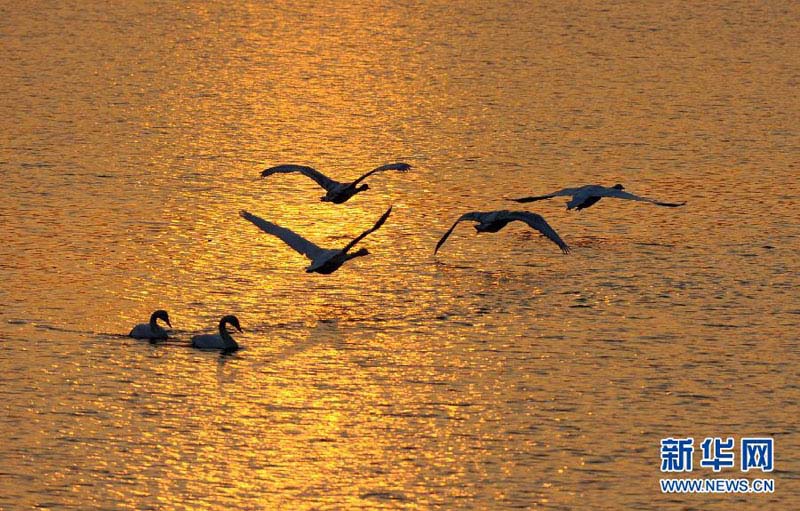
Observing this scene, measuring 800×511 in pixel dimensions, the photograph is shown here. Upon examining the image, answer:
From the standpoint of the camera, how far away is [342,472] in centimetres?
2323

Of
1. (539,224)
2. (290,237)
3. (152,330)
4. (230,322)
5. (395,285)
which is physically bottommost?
(152,330)

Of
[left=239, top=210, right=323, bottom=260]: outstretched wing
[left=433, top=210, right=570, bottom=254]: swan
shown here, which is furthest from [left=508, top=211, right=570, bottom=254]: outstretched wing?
[left=239, top=210, right=323, bottom=260]: outstretched wing

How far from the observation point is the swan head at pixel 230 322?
2759 cm

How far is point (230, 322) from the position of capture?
28.1 m

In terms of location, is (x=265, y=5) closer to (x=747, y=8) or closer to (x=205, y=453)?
(x=747, y=8)

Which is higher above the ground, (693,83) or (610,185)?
(693,83)

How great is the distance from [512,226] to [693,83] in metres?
19.2

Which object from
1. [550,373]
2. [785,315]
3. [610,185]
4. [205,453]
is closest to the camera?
[205,453]

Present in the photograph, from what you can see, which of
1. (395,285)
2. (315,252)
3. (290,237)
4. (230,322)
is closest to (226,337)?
(230,322)

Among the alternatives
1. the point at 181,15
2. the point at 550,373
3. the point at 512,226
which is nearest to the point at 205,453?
the point at 550,373

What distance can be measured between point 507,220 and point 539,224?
0.58 meters

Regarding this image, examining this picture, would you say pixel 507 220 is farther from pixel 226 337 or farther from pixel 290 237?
pixel 226 337

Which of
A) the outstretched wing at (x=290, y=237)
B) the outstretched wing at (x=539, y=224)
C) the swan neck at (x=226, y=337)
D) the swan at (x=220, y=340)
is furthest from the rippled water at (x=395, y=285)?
the outstretched wing at (x=290, y=237)

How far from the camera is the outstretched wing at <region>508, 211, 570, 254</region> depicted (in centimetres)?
3359
